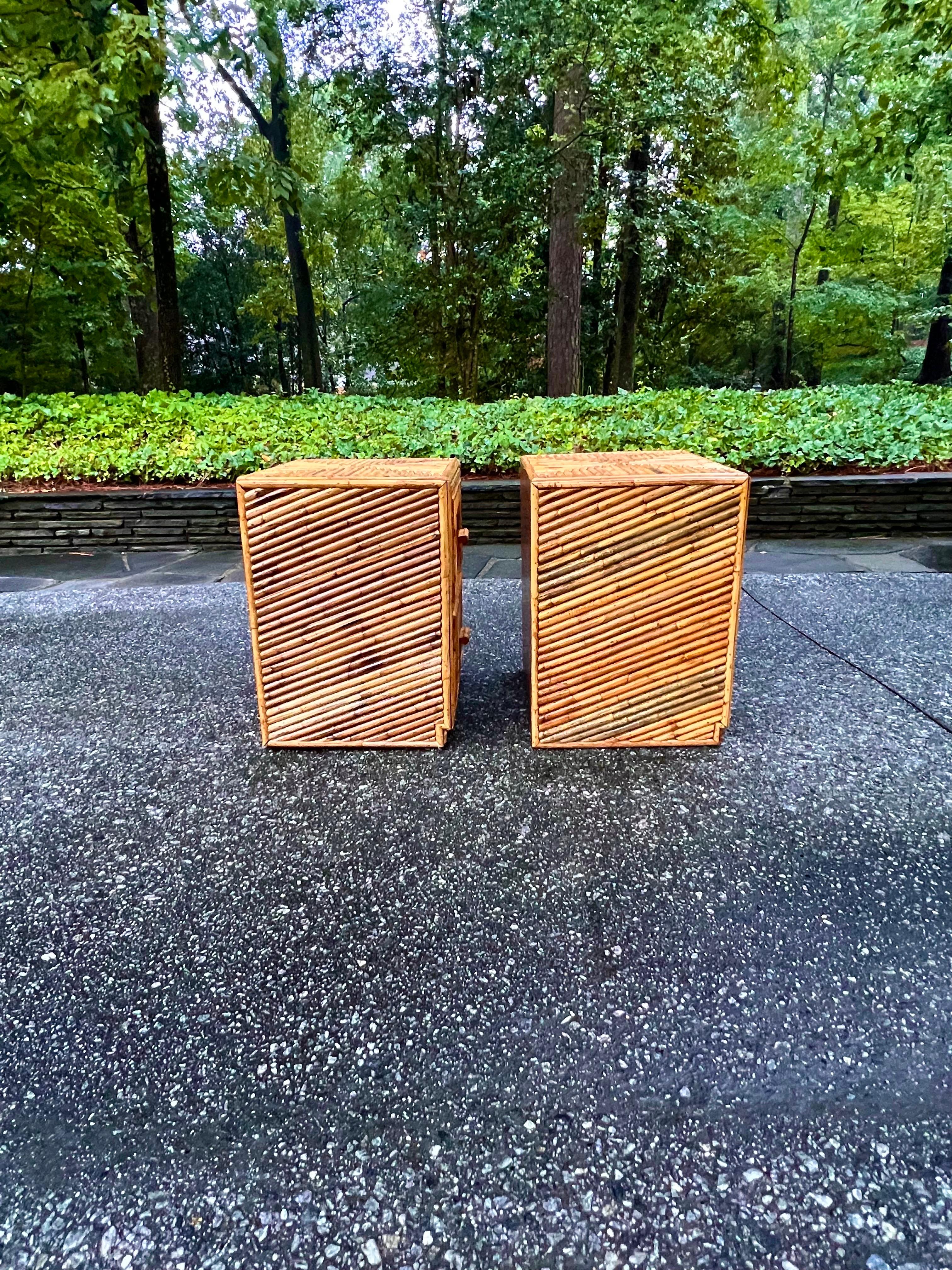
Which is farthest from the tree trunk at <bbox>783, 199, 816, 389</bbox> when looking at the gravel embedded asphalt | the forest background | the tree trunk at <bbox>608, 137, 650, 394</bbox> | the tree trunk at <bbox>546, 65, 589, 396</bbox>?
the gravel embedded asphalt

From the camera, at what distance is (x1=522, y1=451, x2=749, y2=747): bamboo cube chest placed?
2031 mm

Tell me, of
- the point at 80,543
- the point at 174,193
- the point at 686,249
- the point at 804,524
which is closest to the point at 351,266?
the point at 174,193

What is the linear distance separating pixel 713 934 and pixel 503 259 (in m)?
10.2

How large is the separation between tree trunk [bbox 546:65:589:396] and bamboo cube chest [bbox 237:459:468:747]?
24.9 feet

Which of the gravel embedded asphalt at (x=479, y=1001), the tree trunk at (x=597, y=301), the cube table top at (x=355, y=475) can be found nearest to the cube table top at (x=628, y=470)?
the cube table top at (x=355, y=475)

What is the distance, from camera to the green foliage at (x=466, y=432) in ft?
16.3

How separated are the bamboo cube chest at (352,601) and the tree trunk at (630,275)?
7.93 m

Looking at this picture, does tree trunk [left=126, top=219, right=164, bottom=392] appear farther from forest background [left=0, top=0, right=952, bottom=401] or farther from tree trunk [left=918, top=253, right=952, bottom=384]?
tree trunk [left=918, top=253, right=952, bottom=384]

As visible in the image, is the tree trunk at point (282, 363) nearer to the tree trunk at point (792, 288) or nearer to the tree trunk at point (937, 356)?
the tree trunk at point (792, 288)

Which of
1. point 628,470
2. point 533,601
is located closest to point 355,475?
point 533,601

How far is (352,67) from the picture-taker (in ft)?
32.1

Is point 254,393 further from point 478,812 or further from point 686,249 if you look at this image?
point 478,812

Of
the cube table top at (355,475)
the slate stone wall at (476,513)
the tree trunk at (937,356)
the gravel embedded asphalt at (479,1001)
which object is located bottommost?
the gravel embedded asphalt at (479,1001)

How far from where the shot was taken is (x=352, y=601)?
7.09 feet
